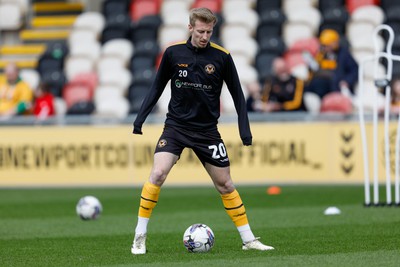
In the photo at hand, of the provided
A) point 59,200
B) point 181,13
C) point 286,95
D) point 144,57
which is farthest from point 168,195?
point 181,13

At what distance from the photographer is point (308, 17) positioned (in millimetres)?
25344

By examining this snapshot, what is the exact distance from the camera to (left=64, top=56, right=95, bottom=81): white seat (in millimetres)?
25984

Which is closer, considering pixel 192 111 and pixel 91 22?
pixel 192 111

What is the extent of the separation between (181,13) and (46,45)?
11.9ft

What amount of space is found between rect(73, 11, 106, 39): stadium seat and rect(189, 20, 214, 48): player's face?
17.7 meters

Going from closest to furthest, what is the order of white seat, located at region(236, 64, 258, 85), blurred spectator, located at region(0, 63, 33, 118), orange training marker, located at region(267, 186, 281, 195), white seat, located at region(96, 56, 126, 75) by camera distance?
1. orange training marker, located at region(267, 186, 281, 195)
2. blurred spectator, located at region(0, 63, 33, 118)
3. white seat, located at region(236, 64, 258, 85)
4. white seat, located at region(96, 56, 126, 75)

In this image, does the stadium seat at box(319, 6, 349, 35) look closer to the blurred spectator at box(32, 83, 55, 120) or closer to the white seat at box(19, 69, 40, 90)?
the blurred spectator at box(32, 83, 55, 120)

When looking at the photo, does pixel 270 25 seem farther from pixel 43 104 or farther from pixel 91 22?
pixel 43 104

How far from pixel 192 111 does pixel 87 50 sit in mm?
16909

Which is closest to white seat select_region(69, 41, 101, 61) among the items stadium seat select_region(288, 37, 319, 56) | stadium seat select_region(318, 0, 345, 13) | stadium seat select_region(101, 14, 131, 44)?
stadium seat select_region(101, 14, 131, 44)

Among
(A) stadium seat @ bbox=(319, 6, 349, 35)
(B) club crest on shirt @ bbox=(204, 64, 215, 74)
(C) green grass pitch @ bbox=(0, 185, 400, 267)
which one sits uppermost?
(A) stadium seat @ bbox=(319, 6, 349, 35)

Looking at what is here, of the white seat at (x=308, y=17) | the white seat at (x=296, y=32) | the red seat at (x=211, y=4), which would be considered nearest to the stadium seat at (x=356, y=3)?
the white seat at (x=308, y=17)

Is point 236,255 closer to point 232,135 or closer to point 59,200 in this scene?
point 59,200

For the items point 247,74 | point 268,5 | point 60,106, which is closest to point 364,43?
point 247,74
